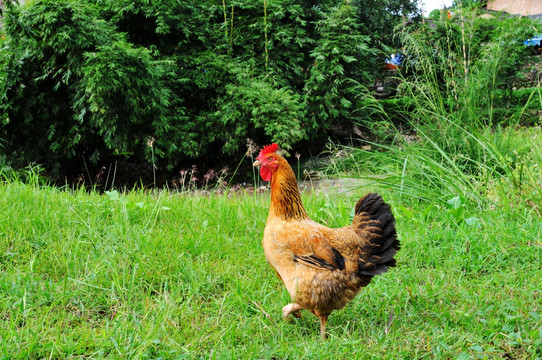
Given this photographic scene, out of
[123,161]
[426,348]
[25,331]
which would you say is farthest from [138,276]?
[123,161]

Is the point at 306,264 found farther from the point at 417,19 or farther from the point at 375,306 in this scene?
the point at 417,19

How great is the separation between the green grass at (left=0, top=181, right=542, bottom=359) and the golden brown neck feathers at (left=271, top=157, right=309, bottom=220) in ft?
1.91

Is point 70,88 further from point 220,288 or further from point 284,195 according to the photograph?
point 284,195

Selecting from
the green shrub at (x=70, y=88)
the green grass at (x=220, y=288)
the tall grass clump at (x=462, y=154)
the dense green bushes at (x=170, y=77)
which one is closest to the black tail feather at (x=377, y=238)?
the green grass at (x=220, y=288)

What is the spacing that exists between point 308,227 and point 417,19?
10.0 metres

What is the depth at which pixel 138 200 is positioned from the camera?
4.31 m

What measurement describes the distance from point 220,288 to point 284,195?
2.74ft

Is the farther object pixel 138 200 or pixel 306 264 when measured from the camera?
pixel 138 200

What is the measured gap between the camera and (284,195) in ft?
8.89

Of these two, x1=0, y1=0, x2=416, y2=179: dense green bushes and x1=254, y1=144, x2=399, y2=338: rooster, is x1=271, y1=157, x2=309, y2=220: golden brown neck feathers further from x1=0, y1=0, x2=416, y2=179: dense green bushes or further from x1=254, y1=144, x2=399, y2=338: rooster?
x1=0, y1=0, x2=416, y2=179: dense green bushes

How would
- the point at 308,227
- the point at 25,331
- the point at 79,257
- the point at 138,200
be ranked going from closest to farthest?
1. the point at 25,331
2. the point at 308,227
3. the point at 79,257
4. the point at 138,200

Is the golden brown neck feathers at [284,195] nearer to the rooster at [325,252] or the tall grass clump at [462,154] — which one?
the rooster at [325,252]

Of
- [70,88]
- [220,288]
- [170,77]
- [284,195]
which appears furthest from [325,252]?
[170,77]

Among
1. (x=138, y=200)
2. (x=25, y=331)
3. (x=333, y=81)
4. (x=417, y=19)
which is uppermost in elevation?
(x=417, y=19)
